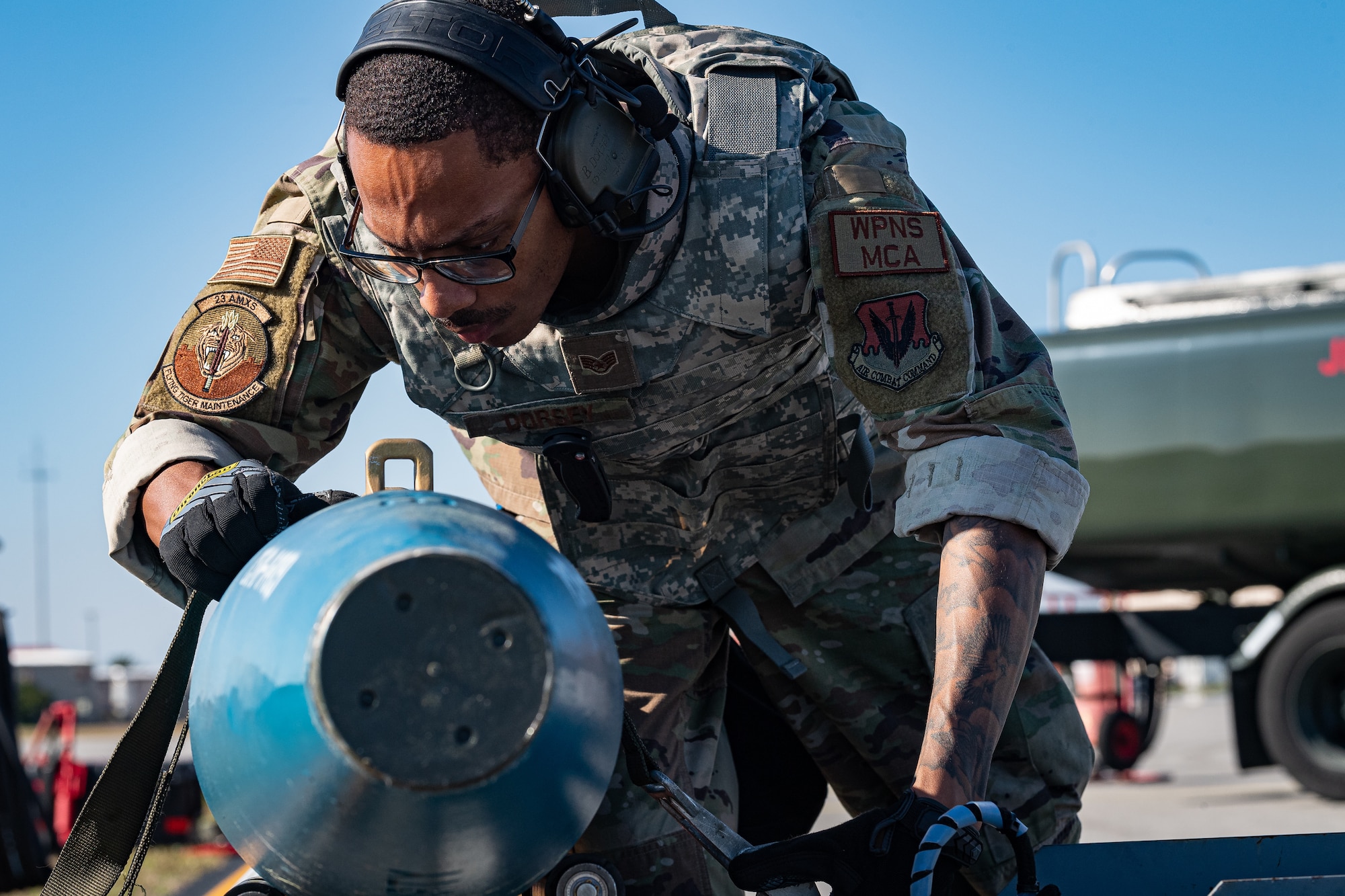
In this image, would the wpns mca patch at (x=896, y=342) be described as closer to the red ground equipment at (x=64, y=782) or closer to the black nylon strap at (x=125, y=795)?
the black nylon strap at (x=125, y=795)

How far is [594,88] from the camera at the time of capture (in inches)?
76.2

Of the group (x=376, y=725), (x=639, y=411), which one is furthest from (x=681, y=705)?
(x=376, y=725)

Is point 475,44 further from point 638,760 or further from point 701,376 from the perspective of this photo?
point 638,760

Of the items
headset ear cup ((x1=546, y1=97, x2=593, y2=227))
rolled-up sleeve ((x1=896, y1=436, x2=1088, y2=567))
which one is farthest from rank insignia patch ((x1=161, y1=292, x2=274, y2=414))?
rolled-up sleeve ((x1=896, y1=436, x2=1088, y2=567))

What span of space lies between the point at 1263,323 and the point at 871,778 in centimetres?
552

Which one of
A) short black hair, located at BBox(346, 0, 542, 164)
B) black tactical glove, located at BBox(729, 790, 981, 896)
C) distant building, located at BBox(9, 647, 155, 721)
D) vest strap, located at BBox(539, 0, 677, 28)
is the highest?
vest strap, located at BBox(539, 0, 677, 28)

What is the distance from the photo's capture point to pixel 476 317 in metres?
1.93

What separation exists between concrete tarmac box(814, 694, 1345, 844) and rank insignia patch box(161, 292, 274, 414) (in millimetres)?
2304

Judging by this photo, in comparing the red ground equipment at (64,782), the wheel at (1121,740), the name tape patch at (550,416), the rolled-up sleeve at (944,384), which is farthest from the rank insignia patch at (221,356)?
the wheel at (1121,740)

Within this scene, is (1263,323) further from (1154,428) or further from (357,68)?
(357,68)

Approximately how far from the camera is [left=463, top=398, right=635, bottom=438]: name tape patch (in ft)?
7.32

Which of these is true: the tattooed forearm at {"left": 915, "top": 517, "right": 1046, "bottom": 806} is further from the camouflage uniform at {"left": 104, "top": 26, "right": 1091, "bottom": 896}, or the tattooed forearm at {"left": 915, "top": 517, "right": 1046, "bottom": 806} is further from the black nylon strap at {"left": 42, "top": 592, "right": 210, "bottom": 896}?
the black nylon strap at {"left": 42, "top": 592, "right": 210, "bottom": 896}

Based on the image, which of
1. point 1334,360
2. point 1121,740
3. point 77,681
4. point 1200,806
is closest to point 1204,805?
point 1200,806

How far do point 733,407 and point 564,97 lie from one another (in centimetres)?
67
